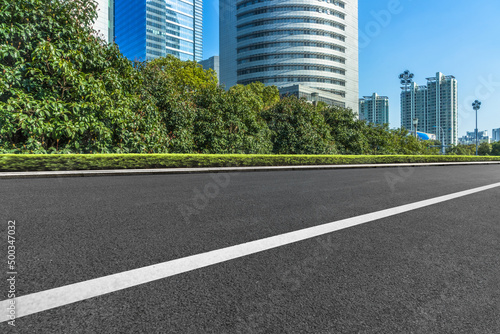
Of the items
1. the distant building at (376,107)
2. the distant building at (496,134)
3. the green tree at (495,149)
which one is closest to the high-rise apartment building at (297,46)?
the distant building at (376,107)

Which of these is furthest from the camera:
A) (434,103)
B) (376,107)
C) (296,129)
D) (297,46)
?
(376,107)

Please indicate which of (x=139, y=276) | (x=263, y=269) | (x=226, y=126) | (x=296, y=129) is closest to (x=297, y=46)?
(x=296, y=129)

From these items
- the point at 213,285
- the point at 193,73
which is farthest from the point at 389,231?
the point at 193,73

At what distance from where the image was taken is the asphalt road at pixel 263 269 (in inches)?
74.3

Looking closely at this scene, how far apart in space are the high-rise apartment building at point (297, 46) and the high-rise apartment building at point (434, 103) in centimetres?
2311

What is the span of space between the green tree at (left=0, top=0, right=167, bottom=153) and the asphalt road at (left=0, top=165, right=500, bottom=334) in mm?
8722

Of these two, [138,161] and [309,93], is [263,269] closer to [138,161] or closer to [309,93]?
[138,161]

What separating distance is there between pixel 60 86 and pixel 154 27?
121387 millimetres

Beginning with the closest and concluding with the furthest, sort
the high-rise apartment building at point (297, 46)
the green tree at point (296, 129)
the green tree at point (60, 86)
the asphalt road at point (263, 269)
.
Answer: the asphalt road at point (263, 269), the green tree at point (60, 86), the green tree at point (296, 129), the high-rise apartment building at point (297, 46)

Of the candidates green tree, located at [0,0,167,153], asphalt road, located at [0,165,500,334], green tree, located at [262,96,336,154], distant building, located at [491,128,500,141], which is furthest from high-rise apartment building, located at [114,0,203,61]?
distant building, located at [491,128,500,141]

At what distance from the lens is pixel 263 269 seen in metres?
2.67

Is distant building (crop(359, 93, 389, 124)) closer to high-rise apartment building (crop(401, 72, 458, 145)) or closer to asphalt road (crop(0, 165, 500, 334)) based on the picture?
high-rise apartment building (crop(401, 72, 458, 145))

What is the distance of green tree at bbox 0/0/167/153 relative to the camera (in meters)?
12.1

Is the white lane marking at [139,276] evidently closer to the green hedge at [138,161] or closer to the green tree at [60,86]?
the green hedge at [138,161]
